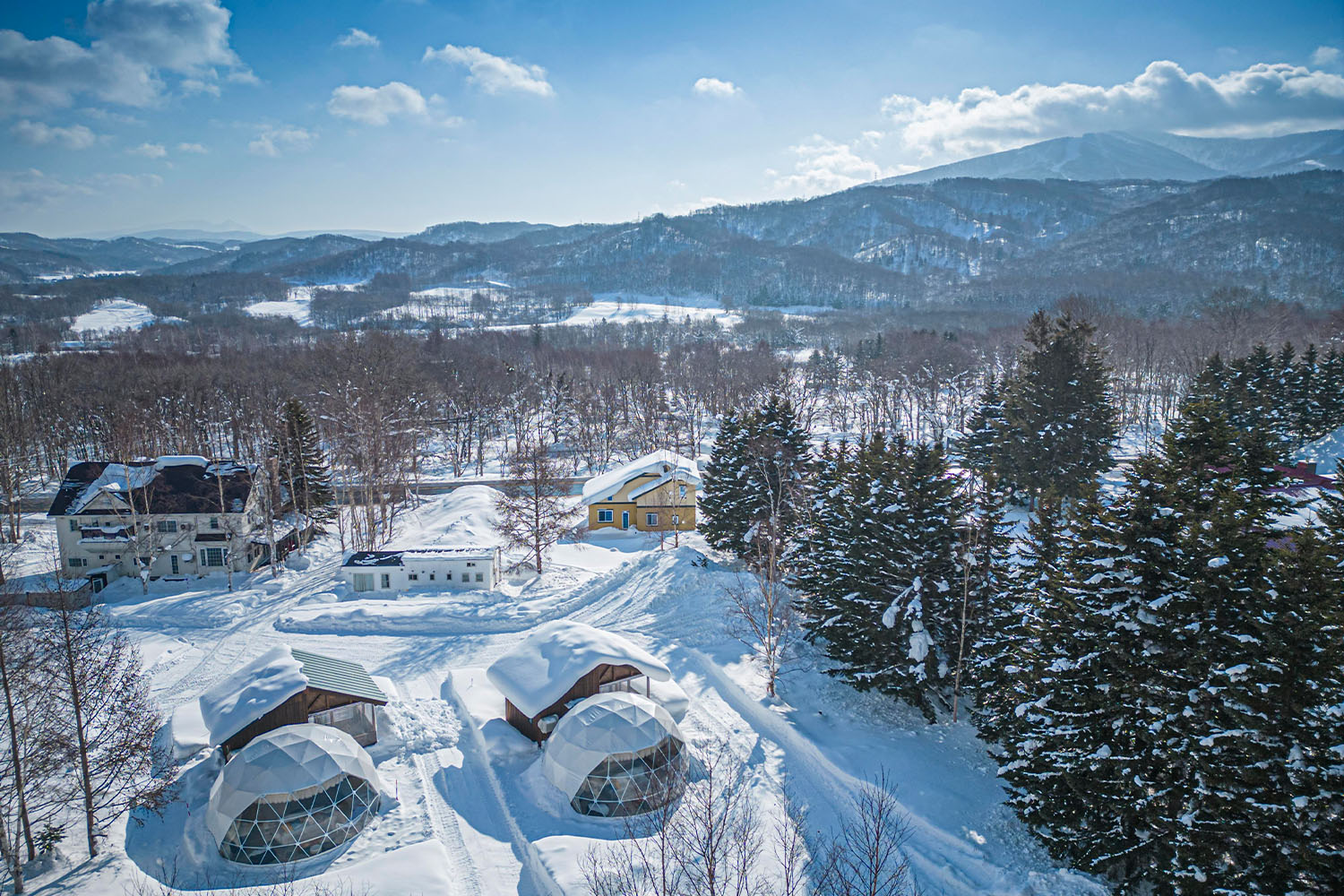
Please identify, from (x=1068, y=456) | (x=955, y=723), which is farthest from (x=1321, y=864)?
(x=1068, y=456)

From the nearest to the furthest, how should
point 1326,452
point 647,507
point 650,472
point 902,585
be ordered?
point 902,585 → point 650,472 → point 647,507 → point 1326,452

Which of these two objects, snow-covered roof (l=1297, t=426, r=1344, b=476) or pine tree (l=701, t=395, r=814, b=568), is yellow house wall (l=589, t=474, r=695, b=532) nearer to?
pine tree (l=701, t=395, r=814, b=568)

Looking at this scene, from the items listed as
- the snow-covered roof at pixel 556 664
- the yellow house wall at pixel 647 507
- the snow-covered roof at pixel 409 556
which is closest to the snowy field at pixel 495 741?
the snow-covered roof at pixel 556 664

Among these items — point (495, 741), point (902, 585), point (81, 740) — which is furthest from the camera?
point (902, 585)

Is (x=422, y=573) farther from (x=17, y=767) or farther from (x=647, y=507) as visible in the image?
(x=17, y=767)

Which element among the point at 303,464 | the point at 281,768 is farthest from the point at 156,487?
the point at 281,768

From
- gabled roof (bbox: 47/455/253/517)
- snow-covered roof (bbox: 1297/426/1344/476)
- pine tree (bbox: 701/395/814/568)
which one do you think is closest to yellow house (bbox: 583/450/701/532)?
pine tree (bbox: 701/395/814/568)

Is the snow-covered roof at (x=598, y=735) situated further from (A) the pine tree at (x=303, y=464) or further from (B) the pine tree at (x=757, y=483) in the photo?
(A) the pine tree at (x=303, y=464)

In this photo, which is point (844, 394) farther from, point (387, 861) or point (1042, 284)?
point (1042, 284)
